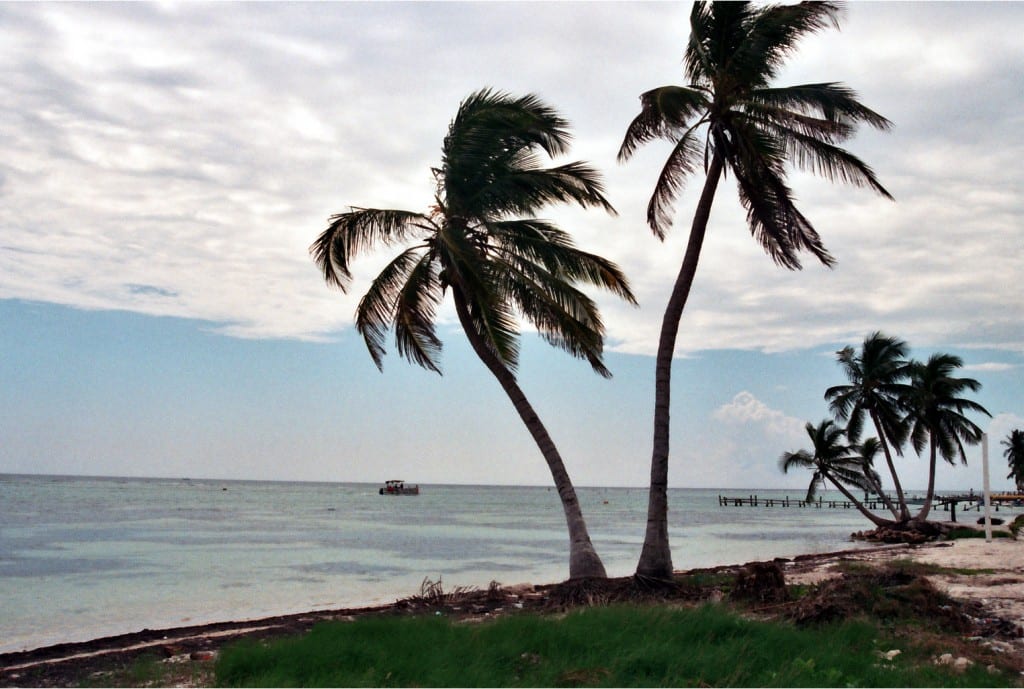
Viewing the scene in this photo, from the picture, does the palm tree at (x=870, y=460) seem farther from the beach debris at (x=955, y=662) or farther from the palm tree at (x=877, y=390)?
the beach debris at (x=955, y=662)

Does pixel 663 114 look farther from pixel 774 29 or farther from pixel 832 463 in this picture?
pixel 832 463

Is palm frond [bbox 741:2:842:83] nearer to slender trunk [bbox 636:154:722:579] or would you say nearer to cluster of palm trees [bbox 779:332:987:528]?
slender trunk [bbox 636:154:722:579]

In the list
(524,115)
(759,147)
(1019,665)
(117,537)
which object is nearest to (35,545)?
(117,537)

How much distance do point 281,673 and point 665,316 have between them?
365 inches

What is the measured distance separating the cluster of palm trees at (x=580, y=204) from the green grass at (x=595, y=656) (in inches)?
199

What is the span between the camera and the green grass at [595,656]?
286 inches

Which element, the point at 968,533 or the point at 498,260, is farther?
the point at 968,533

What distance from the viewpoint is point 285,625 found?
1246 cm

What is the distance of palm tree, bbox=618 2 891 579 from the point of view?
1366 centimetres

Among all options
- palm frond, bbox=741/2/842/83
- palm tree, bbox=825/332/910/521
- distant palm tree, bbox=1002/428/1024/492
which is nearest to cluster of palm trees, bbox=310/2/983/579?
palm frond, bbox=741/2/842/83

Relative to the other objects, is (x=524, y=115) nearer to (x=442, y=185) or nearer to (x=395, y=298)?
(x=442, y=185)

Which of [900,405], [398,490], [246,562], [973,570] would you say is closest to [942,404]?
[900,405]

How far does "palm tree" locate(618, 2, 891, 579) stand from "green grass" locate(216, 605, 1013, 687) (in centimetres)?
490

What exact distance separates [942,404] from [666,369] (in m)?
28.4
